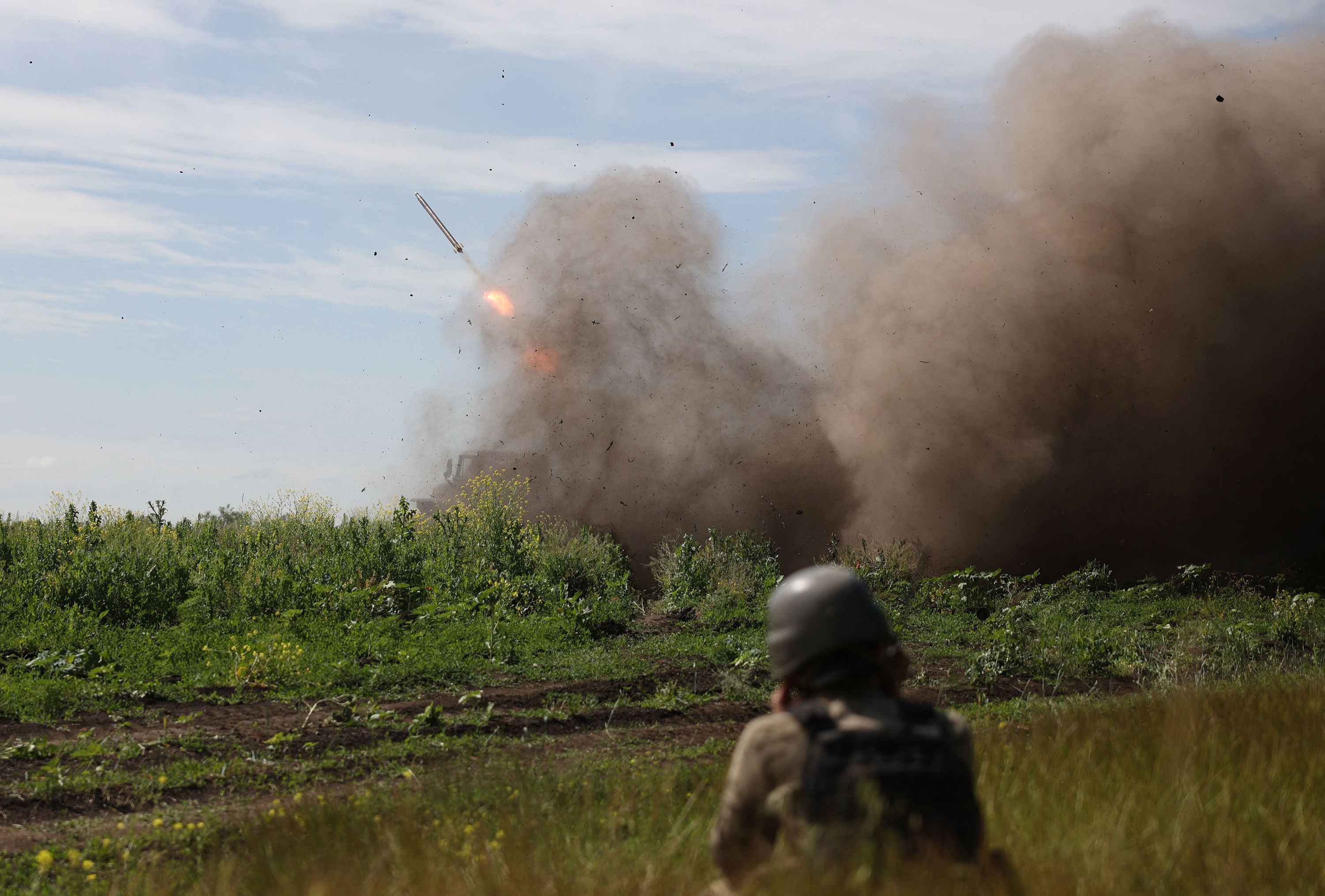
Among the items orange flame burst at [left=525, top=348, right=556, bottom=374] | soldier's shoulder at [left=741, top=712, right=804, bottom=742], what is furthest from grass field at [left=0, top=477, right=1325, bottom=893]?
orange flame burst at [left=525, top=348, right=556, bottom=374]

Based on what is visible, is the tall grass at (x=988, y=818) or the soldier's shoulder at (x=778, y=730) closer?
the soldier's shoulder at (x=778, y=730)

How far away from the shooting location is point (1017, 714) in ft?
32.0

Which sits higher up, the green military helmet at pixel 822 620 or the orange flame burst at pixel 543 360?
Result: the orange flame burst at pixel 543 360

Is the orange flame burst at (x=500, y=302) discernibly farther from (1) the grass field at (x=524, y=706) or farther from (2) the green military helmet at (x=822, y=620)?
(2) the green military helmet at (x=822, y=620)

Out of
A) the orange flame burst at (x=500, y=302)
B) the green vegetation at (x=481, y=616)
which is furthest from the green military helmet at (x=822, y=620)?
the orange flame burst at (x=500, y=302)

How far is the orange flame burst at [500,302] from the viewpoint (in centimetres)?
2556

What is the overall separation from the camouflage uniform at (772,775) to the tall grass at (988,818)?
135 mm

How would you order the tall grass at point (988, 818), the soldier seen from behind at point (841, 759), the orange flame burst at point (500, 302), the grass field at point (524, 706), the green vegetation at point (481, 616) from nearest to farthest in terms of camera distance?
the soldier seen from behind at point (841, 759) → the tall grass at point (988, 818) → the grass field at point (524, 706) → the green vegetation at point (481, 616) → the orange flame burst at point (500, 302)

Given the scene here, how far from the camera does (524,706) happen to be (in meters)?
10.6

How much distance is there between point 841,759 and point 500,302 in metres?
23.5

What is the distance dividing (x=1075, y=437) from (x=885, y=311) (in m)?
4.66

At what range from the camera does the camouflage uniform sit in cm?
296


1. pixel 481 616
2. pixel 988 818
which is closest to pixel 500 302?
pixel 481 616

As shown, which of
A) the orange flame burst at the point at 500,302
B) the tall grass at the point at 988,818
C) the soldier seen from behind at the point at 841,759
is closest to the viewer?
the soldier seen from behind at the point at 841,759
